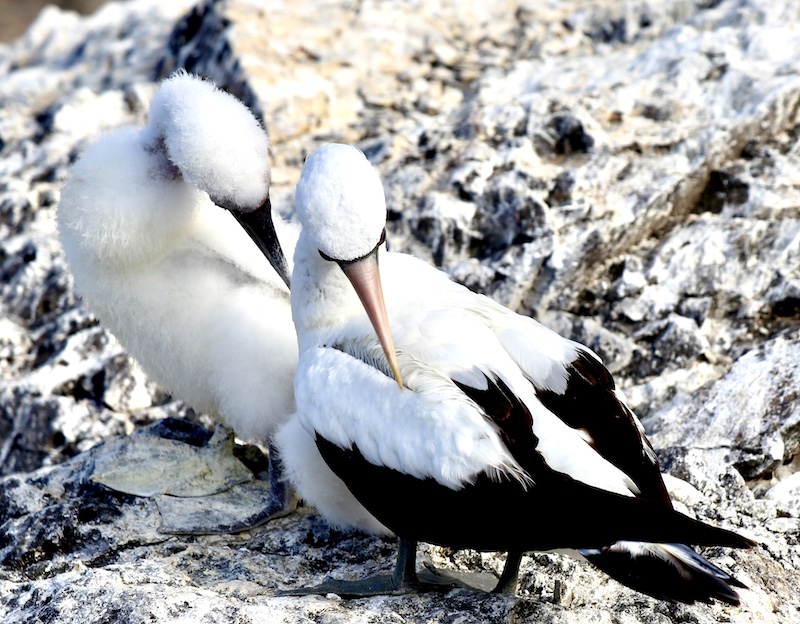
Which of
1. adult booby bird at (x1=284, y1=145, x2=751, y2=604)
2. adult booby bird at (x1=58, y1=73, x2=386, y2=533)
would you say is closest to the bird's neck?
adult booby bird at (x1=284, y1=145, x2=751, y2=604)

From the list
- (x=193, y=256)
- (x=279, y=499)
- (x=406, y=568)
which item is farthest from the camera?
(x=193, y=256)

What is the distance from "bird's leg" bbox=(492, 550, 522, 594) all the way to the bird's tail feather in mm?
289

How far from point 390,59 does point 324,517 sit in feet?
13.0

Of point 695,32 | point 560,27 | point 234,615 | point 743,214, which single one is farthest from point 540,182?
point 234,615

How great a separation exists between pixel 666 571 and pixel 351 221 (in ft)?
4.57

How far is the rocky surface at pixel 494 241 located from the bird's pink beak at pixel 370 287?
2.77ft

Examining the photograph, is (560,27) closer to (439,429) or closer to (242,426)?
(242,426)

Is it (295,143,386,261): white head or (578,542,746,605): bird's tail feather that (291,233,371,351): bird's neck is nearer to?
(295,143,386,261): white head

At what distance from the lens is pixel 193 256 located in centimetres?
420

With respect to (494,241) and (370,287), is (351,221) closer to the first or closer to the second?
(370,287)

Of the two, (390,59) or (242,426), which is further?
(390,59)

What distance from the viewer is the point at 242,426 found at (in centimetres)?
405

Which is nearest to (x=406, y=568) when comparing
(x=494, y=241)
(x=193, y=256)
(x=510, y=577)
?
(x=510, y=577)

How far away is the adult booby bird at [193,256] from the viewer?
3971 millimetres
